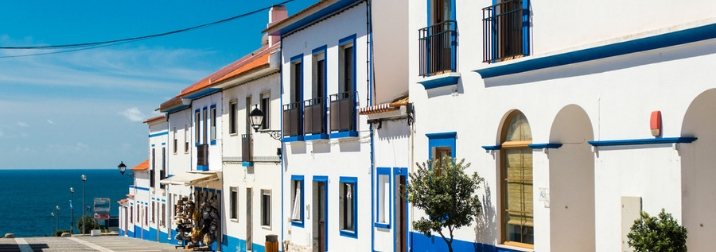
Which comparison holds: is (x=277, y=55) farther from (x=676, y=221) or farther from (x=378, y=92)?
(x=676, y=221)

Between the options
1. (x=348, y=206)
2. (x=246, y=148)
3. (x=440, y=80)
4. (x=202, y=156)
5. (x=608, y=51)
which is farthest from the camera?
(x=202, y=156)

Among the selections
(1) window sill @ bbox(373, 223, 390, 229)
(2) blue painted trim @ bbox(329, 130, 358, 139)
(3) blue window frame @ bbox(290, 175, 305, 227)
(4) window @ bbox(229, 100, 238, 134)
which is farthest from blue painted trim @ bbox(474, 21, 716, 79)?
(4) window @ bbox(229, 100, 238, 134)

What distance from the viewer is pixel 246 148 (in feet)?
91.9

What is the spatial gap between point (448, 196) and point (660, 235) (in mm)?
4379

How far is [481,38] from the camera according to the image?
564 inches

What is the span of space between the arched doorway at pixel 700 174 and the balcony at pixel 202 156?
24590 mm

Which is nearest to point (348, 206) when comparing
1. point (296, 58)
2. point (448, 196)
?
point (296, 58)

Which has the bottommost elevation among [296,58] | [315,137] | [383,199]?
[383,199]

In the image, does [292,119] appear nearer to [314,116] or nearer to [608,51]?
[314,116]

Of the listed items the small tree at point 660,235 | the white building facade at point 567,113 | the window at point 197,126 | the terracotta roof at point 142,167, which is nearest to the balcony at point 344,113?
the white building facade at point 567,113

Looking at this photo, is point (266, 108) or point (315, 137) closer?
point (315, 137)

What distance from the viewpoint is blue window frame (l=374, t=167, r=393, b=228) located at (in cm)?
1838

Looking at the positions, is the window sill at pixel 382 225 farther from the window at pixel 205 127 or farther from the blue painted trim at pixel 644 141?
the window at pixel 205 127

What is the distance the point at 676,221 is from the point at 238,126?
20.6m
